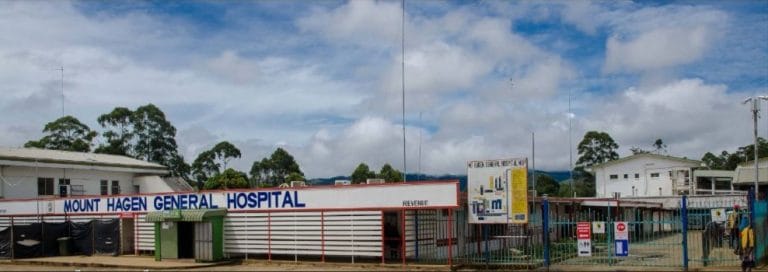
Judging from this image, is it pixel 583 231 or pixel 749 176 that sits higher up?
pixel 749 176

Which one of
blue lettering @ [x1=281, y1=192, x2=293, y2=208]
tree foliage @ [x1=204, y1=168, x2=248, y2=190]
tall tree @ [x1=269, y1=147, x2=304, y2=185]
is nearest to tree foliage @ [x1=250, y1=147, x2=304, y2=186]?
tall tree @ [x1=269, y1=147, x2=304, y2=185]

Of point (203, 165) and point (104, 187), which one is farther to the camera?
point (203, 165)

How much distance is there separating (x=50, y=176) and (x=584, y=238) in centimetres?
3517

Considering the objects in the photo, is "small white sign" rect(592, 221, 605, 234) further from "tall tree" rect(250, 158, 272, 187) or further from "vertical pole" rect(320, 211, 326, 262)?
"tall tree" rect(250, 158, 272, 187)

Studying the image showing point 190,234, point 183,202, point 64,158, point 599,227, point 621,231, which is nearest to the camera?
point 621,231

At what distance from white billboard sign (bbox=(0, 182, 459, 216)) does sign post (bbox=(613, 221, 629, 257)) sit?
16.0 ft

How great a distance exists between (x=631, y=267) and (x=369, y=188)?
873 cm

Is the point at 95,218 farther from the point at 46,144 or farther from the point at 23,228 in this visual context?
the point at 46,144

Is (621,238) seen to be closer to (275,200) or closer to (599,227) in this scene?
(599,227)

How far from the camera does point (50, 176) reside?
4662 centimetres

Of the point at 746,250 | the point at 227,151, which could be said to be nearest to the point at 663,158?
the point at 227,151

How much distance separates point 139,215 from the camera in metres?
32.4

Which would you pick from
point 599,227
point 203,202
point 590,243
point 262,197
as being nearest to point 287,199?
point 262,197

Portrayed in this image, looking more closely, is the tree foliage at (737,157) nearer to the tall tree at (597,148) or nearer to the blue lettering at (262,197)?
the tall tree at (597,148)
